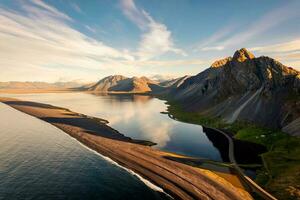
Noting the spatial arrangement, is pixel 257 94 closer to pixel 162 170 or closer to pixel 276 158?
pixel 276 158

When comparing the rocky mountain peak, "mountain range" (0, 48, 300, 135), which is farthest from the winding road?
the rocky mountain peak

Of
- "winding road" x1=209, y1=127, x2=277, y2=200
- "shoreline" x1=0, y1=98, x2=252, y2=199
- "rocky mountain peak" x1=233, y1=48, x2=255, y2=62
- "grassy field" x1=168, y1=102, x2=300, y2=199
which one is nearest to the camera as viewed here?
"winding road" x1=209, y1=127, x2=277, y2=200

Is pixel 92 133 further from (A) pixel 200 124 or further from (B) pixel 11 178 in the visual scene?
(A) pixel 200 124

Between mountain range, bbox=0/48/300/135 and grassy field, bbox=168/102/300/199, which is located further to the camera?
mountain range, bbox=0/48/300/135

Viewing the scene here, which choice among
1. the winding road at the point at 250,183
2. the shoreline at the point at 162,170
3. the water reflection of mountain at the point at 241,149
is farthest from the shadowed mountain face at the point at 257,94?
the shoreline at the point at 162,170

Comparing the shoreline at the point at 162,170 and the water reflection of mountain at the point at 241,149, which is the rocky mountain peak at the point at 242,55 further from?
the shoreline at the point at 162,170

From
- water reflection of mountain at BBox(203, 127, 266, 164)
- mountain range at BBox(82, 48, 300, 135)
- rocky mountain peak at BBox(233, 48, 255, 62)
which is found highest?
rocky mountain peak at BBox(233, 48, 255, 62)

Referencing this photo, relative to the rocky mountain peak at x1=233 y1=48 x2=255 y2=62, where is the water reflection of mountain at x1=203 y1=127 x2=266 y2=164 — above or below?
below

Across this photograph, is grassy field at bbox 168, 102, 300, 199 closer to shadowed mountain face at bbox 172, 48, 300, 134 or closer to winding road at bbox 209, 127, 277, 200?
winding road at bbox 209, 127, 277, 200
